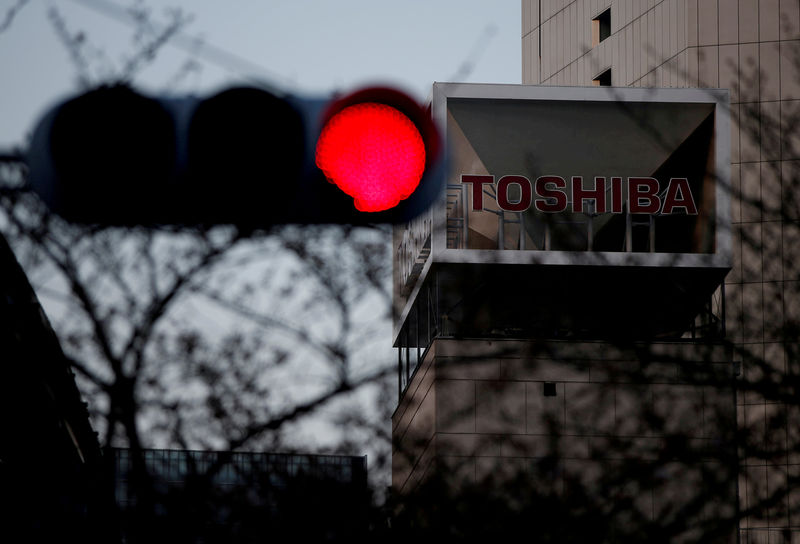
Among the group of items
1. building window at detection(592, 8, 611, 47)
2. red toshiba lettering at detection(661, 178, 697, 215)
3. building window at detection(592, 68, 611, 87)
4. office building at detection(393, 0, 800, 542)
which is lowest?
office building at detection(393, 0, 800, 542)

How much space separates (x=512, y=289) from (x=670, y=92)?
7191 millimetres

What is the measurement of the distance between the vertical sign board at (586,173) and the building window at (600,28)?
12879 millimetres

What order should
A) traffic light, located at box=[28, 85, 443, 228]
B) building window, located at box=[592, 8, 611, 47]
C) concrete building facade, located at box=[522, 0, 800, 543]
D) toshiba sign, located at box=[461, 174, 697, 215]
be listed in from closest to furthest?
traffic light, located at box=[28, 85, 443, 228]
toshiba sign, located at box=[461, 174, 697, 215]
concrete building facade, located at box=[522, 0, 800, 543]
building window, located at box=[592, 8, 611, 47]

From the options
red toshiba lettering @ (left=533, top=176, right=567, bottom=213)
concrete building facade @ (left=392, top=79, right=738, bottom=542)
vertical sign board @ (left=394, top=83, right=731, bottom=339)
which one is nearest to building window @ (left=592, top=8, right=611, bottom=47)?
concrete building facade @ (left=392, top=79, right=738, bottom=542)

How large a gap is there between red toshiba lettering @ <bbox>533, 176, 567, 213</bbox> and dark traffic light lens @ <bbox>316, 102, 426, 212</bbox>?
3441cm

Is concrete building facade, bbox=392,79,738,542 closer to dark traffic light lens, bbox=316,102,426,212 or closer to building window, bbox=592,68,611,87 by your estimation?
building window, bbox=592,68,611,87

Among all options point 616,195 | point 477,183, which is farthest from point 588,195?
point 477,183

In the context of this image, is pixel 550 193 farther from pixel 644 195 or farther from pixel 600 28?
pixel 600 28

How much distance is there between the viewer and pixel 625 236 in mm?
38656

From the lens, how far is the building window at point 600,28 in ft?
168

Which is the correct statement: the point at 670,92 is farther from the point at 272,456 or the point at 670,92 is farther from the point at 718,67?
the point at 272,456

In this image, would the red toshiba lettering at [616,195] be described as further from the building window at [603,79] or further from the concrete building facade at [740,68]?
the building window at [603,79]

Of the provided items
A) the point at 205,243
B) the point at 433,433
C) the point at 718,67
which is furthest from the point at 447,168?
the point at 718,67

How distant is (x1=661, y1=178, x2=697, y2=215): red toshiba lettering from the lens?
37531mm
